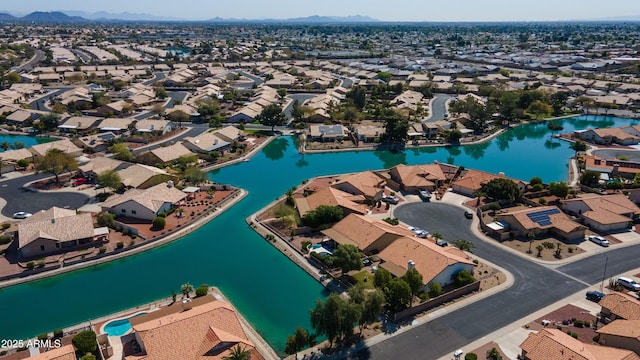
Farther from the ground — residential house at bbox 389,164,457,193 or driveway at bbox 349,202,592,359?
residential house at bbox 389,164,457,193

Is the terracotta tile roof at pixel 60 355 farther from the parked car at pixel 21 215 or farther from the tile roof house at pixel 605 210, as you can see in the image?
the tile roof house at pixel 605 210

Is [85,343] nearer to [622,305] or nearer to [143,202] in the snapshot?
[143,202]

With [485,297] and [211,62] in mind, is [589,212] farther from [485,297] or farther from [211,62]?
[211,62]

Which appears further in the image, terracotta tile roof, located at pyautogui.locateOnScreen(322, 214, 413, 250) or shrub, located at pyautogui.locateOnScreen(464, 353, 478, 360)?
terracotta tile roof, located at pyautogui.locateOnScreen(322, 214, 413, 250)

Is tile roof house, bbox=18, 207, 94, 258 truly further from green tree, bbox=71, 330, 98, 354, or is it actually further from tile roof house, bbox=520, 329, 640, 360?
tile roof house, bbox=520, 329, 640, 360

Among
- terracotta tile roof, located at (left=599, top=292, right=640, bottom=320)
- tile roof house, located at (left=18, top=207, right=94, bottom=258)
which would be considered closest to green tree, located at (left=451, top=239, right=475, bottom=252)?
terracotta tile roof, located at (left=599, top=292, right=640, bottom=320)

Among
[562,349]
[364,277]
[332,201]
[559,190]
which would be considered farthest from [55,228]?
[559,190]
